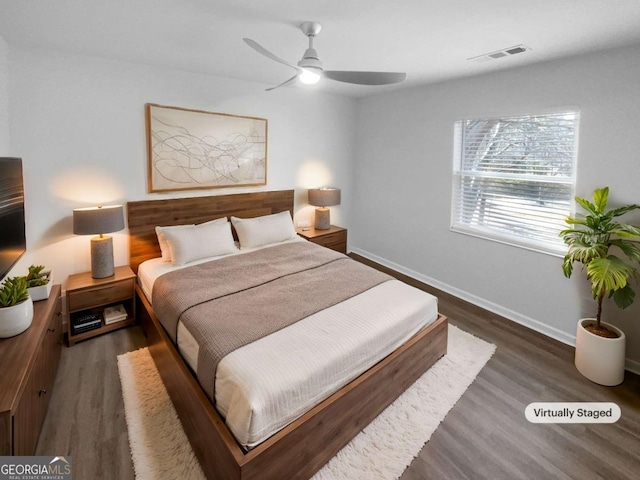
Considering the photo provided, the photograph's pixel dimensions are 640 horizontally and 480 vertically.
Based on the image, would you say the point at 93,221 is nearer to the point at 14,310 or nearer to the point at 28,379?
the point at 14,310

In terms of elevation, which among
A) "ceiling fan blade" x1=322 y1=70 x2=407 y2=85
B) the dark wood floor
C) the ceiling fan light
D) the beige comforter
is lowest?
the dark wood floor

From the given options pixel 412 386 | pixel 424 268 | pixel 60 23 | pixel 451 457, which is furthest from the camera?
pixel 424 268

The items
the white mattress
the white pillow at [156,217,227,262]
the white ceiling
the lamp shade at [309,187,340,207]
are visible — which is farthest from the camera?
the lamp shade at [309,187,340,207]

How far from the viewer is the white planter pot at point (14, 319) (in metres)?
1.82

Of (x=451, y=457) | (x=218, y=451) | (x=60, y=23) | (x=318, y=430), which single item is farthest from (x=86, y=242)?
(x=451, y=457)

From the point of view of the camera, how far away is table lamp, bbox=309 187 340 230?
172 inches

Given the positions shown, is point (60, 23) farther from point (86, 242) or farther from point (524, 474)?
point (524, 474)

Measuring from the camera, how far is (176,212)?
11.3ft

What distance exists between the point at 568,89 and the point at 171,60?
11.4 ft

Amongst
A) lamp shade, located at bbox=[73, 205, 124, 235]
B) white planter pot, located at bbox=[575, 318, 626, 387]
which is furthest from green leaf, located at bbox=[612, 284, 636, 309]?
lamp shade, located at bbox=[73, 205, 124, 235]

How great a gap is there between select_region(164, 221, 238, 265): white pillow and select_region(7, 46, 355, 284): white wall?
1.72 ft

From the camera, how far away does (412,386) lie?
2354mm

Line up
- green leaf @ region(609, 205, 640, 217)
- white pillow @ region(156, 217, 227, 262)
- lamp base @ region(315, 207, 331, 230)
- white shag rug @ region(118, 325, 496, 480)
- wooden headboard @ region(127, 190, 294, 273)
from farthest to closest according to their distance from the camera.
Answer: lamp base @ region(315, 207, 331, 230) < wooden headboard @ region(127, 190, 294, 273) < white pillow @ region(156, 217, 227, 262) < green leaf @ region(609, 205, 640, 217) < white shag rug @ region(118, 325, 496, 480)

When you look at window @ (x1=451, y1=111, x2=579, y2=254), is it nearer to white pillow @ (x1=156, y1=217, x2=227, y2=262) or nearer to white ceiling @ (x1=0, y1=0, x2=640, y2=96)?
white ceiling @ (x1=0, y1=0, x2=640, y2=96)
